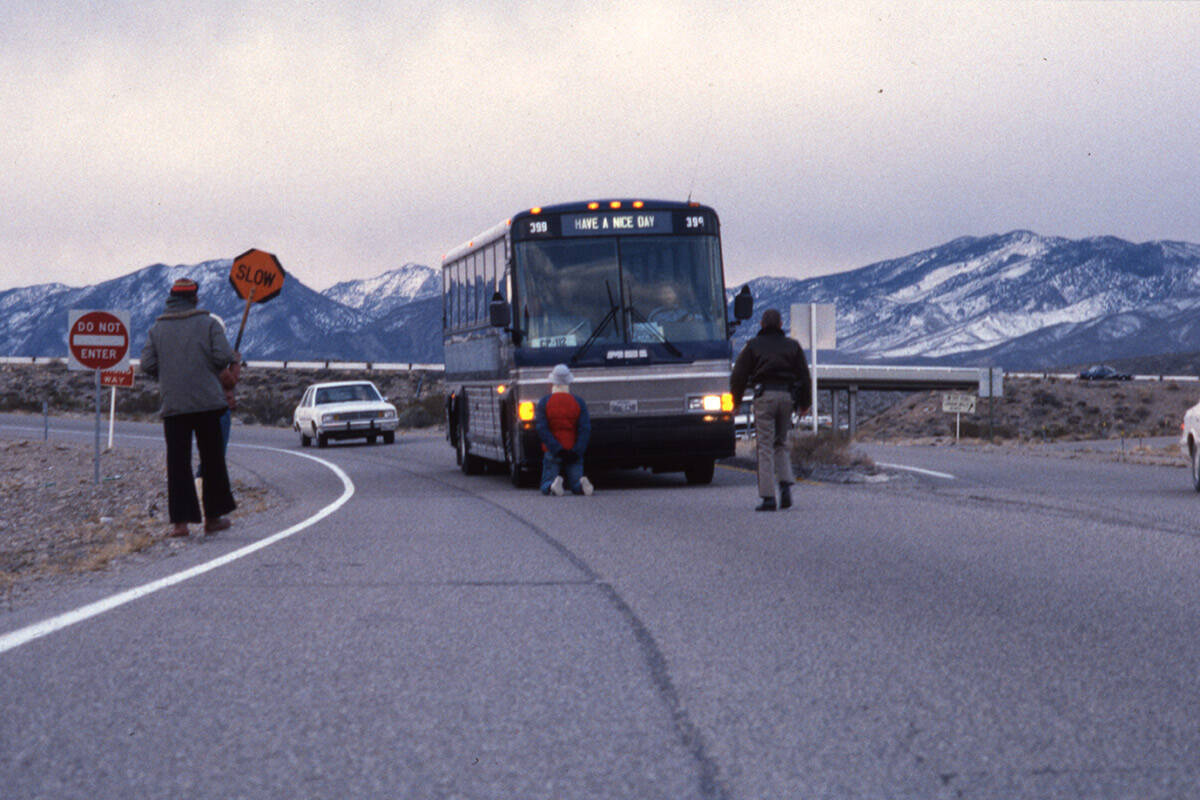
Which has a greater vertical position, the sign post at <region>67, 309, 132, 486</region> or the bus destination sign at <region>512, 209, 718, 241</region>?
the bus destination sign at <region>512, 209, 718, 241</region>

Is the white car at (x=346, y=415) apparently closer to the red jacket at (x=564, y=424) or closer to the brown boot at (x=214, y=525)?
the red jacket at (x=564, y=424)

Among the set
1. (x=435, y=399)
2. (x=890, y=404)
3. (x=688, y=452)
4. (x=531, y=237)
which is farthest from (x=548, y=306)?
(x=890, y=404)

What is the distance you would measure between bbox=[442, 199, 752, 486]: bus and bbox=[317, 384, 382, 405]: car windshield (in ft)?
59.7

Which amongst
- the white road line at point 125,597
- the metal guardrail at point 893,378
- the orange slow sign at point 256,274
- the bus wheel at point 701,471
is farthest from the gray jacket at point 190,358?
the metal guardrail at point 893,378

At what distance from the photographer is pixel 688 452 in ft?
56.7

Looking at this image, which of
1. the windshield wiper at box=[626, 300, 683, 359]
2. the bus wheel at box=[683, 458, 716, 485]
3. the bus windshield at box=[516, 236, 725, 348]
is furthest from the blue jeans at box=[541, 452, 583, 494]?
the bus wheel at box=[683, 458, 716, 485]

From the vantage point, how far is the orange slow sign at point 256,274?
654 inches

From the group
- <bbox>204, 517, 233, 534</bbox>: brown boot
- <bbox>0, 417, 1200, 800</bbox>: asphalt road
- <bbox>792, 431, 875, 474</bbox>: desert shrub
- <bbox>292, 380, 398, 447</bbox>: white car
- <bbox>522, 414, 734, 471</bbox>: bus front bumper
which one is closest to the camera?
<bbox>0, 417, 1200, 800</bbox>: asphalt road

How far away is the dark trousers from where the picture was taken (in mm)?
11180

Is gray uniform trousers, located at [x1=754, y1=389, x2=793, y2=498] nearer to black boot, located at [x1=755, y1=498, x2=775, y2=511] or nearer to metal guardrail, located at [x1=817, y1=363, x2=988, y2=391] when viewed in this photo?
black boot, located at [x1=755, y1=498, x2=775, y2=511]

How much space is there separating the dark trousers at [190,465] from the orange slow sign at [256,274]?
4.85 m

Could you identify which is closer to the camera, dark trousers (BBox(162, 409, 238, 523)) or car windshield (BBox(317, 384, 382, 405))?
dark trousers (BBox(162, 409, 238, 523))

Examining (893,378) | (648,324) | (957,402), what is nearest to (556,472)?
(648,324)

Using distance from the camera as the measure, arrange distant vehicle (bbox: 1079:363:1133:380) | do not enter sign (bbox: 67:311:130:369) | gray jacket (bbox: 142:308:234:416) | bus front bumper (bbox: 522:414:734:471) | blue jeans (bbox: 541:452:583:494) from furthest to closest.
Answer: distant vehicle (bbox: 1079:363:1133:380), do not enter sign (bbox: 67:311:130:369), bus front bumper (bbox: 522:414:734:471), blue jeans (bbox: 541:452:583:494), gray jacket (bbox: 142:308:234:416)
